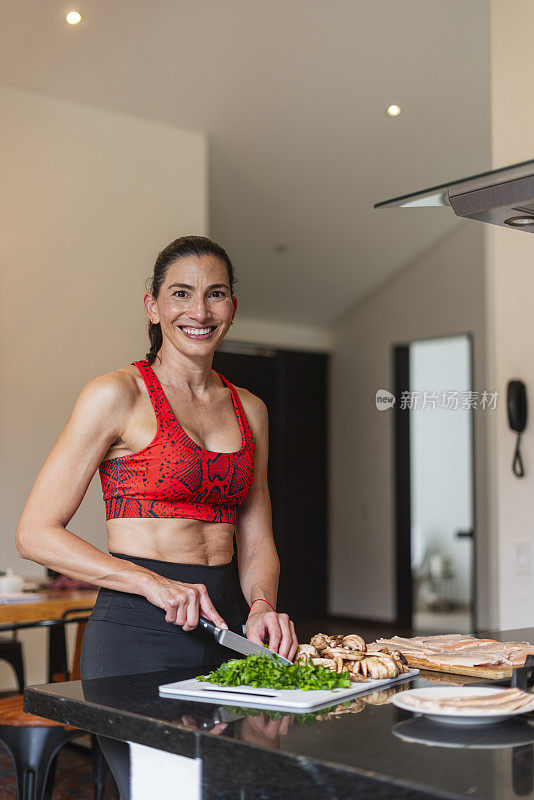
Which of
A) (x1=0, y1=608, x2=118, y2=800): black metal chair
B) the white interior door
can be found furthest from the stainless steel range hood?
the white interior door

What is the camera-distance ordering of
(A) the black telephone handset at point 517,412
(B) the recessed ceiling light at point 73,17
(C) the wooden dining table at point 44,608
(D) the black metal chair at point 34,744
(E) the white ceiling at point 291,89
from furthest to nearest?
(E) the white ceiling at point 291,89 → (B) the recessed ceiling light at point 73,17 → (C) the wooden dining table at point 44,608 → (A) the black telephone handset at point 517,412 → (D) the black metal chair at point 34,744

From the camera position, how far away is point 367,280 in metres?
8.06

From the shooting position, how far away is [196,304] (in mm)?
1839

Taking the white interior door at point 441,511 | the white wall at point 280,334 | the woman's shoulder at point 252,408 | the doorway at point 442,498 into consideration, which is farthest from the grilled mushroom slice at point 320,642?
the white interior door at point 441,511

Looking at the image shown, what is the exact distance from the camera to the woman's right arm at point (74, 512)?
1.62 metres

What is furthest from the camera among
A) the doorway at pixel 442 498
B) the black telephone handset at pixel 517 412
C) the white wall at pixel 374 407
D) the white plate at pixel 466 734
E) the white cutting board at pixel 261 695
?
the doorway at pixel 442 498

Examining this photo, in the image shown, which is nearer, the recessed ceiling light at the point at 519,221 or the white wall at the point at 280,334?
the recessed ceiling light at the point at 519,221

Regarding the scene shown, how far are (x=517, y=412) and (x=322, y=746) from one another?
7.82 ft

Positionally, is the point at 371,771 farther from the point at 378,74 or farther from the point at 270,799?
the point at 378,74

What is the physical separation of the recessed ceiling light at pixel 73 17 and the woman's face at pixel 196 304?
326 centimetres

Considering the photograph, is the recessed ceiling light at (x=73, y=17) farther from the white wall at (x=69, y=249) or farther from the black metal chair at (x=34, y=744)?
the black metal chair at (x=34, y=744)

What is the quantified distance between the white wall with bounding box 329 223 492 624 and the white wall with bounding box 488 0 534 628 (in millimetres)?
3933

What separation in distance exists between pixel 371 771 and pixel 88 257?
4.75 meters

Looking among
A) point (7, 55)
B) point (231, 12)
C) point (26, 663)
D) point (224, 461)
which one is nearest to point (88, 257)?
point (7, 55)
